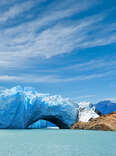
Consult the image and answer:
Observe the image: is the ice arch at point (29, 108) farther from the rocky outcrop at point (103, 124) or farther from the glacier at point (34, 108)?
the rocky outcrop at point (103, 124)

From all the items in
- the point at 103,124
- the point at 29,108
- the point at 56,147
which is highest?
the point at 29,108

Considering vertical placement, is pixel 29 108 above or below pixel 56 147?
above

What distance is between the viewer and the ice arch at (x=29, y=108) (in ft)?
134

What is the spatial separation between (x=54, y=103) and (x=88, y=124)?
7.29 metres

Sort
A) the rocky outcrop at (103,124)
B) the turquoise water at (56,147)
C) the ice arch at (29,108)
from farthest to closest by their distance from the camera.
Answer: the ice arch at (29,108), the rocky outcrop at (103,124), the turquoise water at (56,147)

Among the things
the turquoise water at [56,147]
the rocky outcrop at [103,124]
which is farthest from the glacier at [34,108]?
the turquoise water at [56,147]

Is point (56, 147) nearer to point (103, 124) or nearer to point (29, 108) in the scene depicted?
point (103, 124)

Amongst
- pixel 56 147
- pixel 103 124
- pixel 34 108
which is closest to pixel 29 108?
pixel 34 108

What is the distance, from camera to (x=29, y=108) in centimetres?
4303

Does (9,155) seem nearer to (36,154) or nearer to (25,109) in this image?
(36,154)

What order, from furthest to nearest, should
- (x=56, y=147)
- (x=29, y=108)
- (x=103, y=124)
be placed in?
1. (x=29, y=108)
2. (x=103, y=124)
3. (x=56, y=147)

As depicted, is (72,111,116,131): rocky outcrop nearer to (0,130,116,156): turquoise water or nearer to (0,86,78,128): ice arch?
(0,86,78,128): ice arch

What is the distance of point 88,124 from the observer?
41406 millimetres

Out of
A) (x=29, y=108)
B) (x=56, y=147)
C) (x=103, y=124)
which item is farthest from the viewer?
(x=29, y=108)
